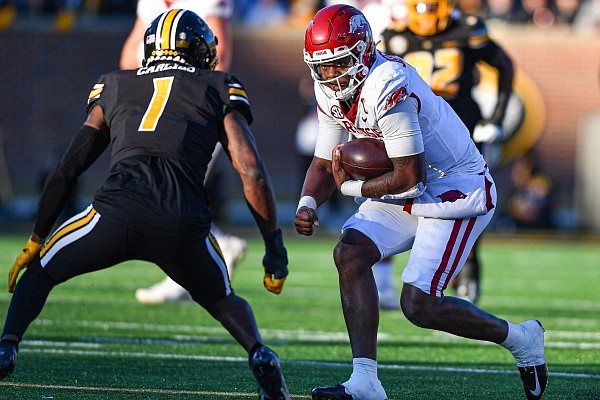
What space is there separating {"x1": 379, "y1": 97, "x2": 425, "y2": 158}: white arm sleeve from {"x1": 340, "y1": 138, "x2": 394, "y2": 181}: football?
0.38 feet

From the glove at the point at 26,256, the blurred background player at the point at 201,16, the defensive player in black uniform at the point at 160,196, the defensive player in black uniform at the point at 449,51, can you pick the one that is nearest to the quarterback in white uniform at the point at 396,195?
the defensive player in black uniform at the point at 160,196

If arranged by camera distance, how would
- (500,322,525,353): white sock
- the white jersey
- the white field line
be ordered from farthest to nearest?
the white field line, (500,322,525,353): white sock, the white jersey

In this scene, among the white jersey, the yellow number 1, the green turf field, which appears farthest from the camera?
the green turf field

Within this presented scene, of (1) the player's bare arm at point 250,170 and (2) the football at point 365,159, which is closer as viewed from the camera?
(1) the player's bare arm at point 250,170

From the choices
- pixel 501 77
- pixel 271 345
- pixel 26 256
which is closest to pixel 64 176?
pixel 26 256

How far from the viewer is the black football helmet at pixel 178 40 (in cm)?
447

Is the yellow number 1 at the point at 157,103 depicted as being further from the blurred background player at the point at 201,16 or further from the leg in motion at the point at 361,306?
the blurred background player at the point at 201,16

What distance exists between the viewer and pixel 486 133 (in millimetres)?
7242

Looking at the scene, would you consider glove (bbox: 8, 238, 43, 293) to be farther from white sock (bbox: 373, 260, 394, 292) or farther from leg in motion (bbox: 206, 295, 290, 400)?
white sock (bbox: 373, 260, 394, 292)

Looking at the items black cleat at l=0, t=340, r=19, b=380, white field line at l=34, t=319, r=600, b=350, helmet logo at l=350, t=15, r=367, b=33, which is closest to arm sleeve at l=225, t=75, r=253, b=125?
helmet logo at l=350, t=15, r=367, b=33

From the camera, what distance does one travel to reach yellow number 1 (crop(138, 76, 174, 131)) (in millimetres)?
4258

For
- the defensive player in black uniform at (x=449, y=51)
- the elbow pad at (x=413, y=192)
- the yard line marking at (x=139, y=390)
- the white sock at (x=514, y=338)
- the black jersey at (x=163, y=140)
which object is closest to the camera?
the black jersey at (x=163, y=140)

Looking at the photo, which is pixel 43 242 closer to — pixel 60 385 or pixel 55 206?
pixel 55 206

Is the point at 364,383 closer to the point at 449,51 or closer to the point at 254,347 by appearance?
the point at 254,347
